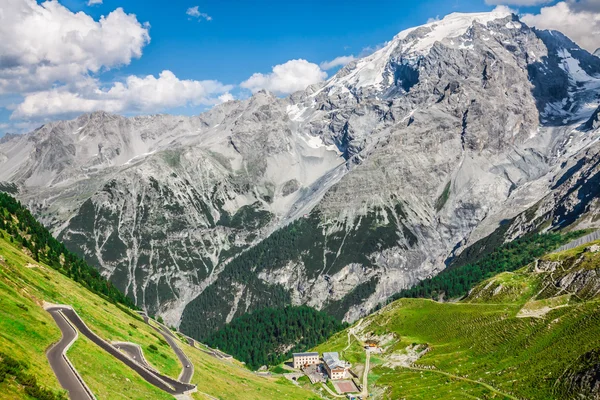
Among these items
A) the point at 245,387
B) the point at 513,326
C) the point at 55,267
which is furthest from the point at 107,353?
the point at 513,326

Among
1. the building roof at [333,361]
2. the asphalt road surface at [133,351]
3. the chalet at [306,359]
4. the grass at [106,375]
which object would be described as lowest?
the chalet at [306,359]

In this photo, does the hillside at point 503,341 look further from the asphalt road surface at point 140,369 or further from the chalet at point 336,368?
the asphalt road surface at point 140,369

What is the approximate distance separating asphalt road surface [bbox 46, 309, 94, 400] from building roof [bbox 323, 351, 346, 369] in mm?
91142

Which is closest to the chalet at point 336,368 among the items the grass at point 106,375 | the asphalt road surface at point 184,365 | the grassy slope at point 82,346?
the grassy slope at point 82,346

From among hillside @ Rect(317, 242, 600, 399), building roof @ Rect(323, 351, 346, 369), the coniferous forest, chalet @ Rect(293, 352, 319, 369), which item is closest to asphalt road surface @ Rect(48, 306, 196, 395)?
the coniferous forest

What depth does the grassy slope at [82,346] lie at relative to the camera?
184ft

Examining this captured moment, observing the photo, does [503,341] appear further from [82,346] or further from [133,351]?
[82,346]

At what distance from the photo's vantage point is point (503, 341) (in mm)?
126312

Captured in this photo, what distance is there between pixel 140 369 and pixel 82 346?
9.80 m

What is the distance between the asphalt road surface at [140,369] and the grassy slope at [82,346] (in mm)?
2618

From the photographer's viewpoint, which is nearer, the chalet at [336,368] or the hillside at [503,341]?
the hillside at [503,341]

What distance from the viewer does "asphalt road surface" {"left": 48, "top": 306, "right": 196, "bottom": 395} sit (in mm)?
70681

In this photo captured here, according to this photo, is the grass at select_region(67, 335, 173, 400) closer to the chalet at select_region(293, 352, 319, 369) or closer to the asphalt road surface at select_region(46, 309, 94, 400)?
the asphalt road surface at select_region(46, 309, 94, 400)

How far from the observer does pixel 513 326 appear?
5138 inches
